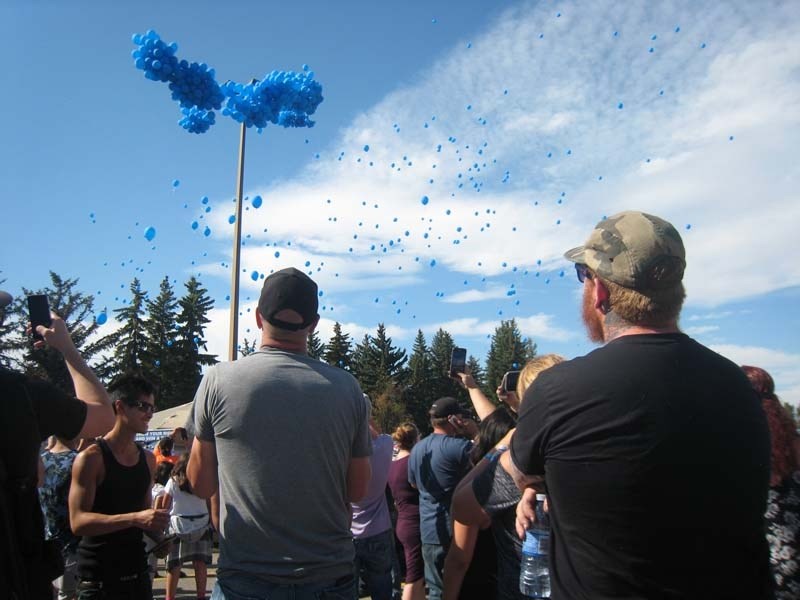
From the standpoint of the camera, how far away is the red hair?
115 inches

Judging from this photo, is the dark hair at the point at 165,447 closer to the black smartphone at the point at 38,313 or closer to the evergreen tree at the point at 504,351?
the black smartphone at the point at 38,313

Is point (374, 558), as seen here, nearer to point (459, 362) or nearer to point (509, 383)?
point (459, 362)

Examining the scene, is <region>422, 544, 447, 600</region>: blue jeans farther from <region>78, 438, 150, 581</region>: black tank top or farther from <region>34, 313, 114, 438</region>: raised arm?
<region>34, 313, 114, 438</region>: raised arm

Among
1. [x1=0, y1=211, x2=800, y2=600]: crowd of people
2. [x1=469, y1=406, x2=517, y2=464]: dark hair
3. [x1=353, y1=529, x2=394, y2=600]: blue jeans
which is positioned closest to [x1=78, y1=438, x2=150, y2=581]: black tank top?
[x1=0, y1=211, x2=800, y2=600]: crowd of people

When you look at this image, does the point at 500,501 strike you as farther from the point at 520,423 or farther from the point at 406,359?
the point at 406,359

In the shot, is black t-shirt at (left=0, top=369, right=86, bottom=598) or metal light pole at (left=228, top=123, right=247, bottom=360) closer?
black t-shirt at (left=0, top=369, right=86, bottom=598)

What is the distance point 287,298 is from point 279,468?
715 mm

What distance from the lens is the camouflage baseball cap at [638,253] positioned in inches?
69.3

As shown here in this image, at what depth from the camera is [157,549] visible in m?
3.83

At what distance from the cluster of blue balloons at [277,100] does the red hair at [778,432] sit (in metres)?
6.47

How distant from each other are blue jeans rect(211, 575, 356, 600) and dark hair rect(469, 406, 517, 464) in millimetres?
1348

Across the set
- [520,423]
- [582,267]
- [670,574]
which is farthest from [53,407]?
[670,574]

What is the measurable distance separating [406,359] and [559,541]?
65081 millimetres

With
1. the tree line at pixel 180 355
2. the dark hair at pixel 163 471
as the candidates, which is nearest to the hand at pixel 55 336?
the dark hair at pixel 163 471
